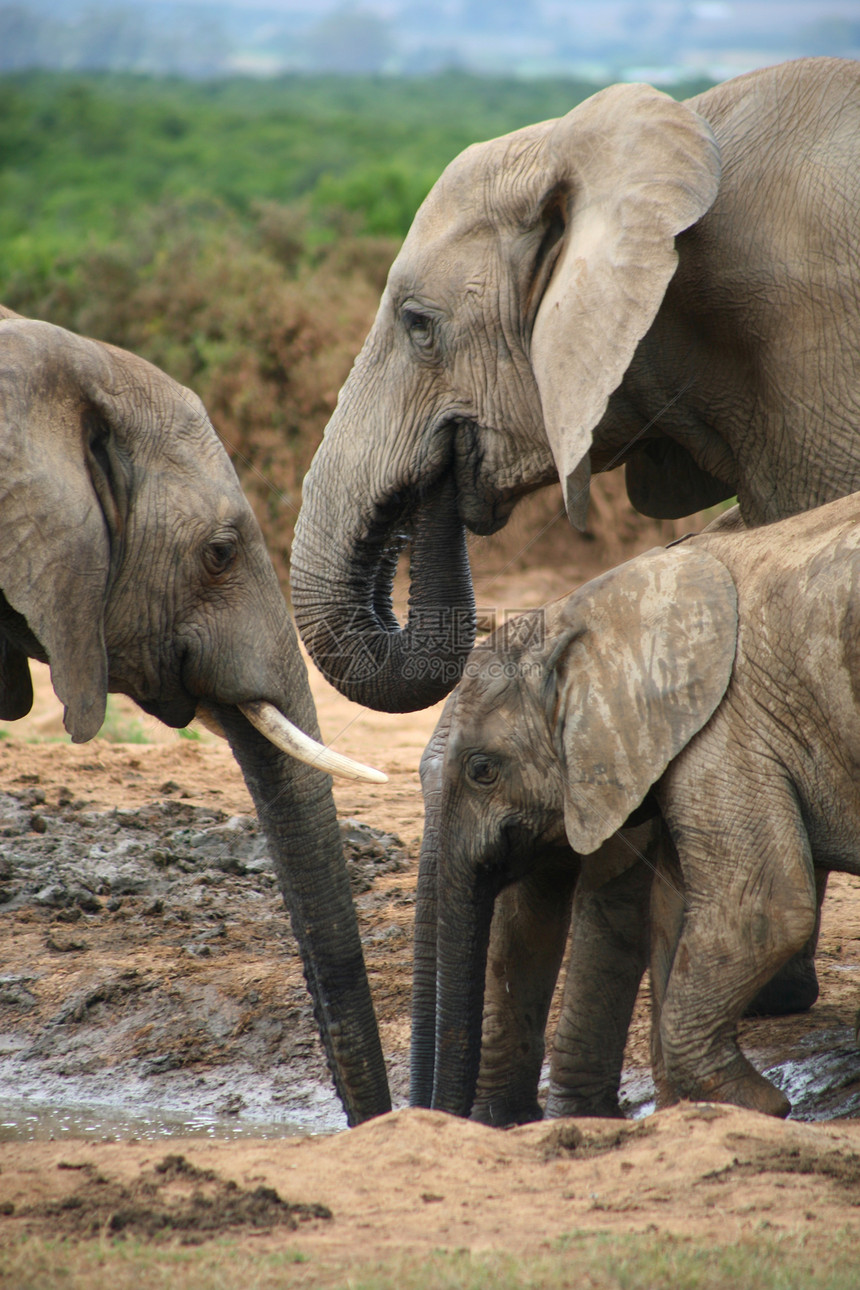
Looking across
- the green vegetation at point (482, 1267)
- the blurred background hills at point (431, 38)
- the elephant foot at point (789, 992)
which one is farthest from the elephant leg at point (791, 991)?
the blurred background hills at point (431, 38)

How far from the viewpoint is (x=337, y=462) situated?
170 inches

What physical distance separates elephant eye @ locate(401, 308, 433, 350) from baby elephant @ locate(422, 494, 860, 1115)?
82 centimetres

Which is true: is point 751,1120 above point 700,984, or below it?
below

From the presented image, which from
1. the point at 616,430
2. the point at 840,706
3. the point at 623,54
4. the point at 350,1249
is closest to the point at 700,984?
the point at 840,706

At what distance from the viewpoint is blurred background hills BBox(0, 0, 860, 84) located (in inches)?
3479

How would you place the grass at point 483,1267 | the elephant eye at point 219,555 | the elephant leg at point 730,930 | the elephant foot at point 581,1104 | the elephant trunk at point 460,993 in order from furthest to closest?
the elephant foot at point 581,1104
the elephant eye at point 219,555
the elephant trunk at point 460,993
the elephant leg at point 730,930
the grass at point 483,1267

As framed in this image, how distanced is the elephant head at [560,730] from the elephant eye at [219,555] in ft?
2.23

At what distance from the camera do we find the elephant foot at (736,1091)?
11.7 ft

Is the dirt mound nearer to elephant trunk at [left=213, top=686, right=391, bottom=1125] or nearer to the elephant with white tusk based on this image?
elephant trunk at [left=213, top=686, right=391, bottom=1125]

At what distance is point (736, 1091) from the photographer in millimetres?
3578

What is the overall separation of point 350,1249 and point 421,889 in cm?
155

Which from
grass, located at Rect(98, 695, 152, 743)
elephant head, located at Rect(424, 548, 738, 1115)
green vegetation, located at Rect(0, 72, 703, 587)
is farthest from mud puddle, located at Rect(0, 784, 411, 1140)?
green vegetation, located at Rect(0, 72, 703, 587)

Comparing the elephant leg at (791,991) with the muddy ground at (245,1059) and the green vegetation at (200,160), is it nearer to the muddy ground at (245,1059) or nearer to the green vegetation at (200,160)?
the muddy ground at (245,1059)

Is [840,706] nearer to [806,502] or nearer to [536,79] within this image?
[806,502]
